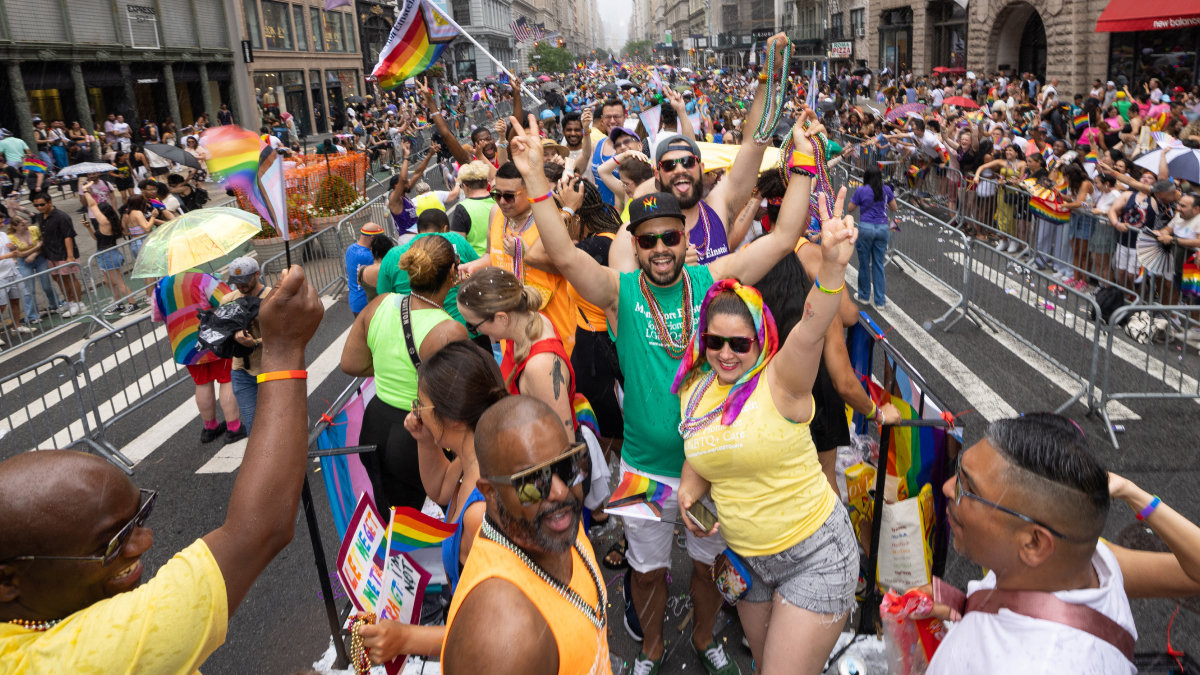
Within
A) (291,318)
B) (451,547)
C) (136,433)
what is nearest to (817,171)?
(451,547)

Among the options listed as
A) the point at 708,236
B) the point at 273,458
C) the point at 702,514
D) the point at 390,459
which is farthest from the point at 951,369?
the point at 273,458

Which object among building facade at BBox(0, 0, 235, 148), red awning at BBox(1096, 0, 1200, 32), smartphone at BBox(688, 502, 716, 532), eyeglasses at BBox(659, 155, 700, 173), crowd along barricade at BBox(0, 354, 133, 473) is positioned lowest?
crowd along barricade at BBox(0, 354, 133, 473)

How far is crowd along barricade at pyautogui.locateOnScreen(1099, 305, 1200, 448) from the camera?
5.99 metres

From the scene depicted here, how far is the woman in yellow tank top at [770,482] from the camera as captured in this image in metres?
2.90

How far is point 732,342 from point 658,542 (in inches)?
43.0

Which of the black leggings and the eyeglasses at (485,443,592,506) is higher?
the eyeglasses at (485,443,592,506)

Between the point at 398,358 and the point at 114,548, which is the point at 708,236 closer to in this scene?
the point at 398,358

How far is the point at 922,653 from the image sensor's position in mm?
2383

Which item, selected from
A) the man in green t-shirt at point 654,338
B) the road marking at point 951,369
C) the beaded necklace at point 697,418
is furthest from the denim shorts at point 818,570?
the road marking at point 951,369

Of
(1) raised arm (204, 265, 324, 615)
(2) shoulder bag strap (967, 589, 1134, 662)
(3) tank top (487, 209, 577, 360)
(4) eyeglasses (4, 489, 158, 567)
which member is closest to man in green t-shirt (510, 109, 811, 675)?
(3) tank top (487, 209, 577, 360)

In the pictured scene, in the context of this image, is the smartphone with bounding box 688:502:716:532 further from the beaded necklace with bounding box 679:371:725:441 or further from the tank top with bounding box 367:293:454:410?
the tank top with bounding box 367:293:454:410

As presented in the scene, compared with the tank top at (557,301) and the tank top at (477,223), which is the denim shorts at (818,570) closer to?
the tank top at (557,301)

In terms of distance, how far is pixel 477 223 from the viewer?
22.9ft

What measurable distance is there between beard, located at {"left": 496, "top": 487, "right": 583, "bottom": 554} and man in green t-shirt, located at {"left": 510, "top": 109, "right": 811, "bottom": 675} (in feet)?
4.78
